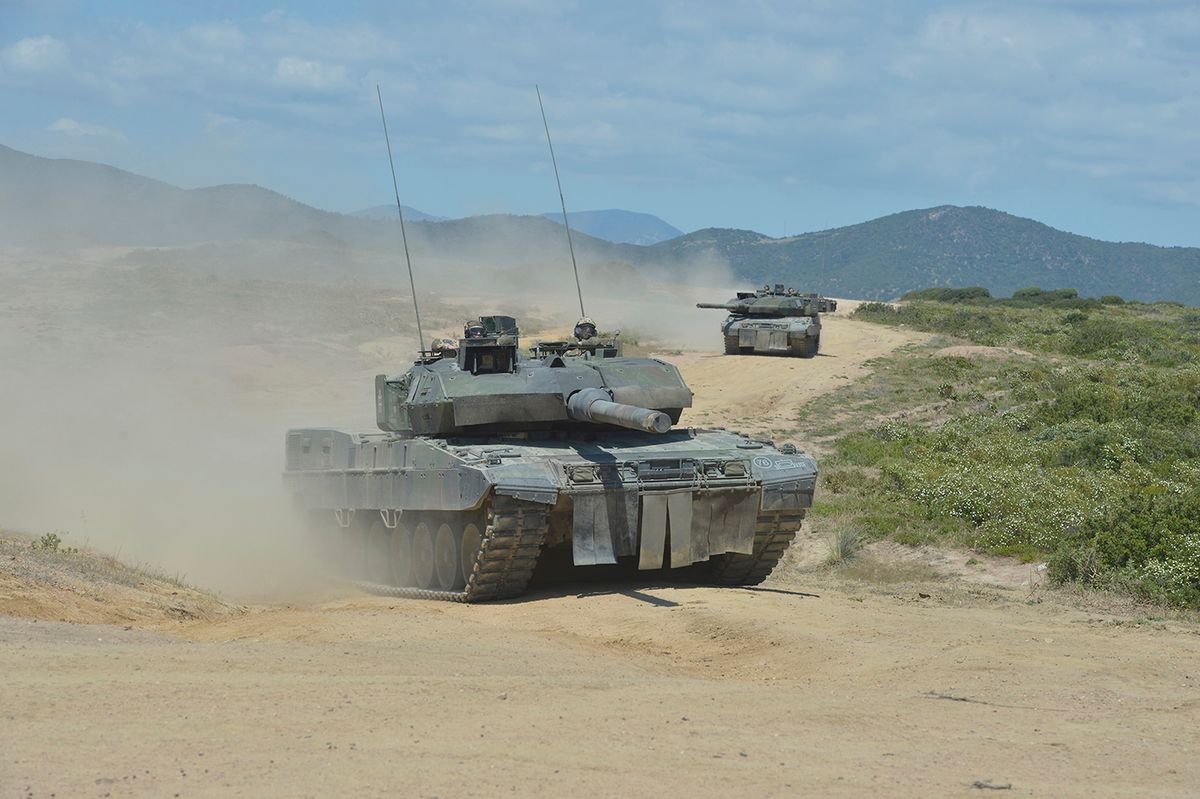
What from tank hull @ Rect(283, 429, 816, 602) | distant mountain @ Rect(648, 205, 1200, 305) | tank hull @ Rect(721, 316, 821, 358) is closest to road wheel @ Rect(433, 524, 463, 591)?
tank hull @ Rect(283, 429, 816, 602)

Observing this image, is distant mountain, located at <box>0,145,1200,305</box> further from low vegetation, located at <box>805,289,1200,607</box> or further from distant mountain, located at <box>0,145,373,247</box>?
low vegetation, located at <box>805,289,1200,607</box>

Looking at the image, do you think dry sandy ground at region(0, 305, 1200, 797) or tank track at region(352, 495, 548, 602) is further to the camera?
tank track at region(352, 495, 548, 602)

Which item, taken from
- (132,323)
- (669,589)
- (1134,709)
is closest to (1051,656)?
(1134,709)

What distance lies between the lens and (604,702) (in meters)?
9.34

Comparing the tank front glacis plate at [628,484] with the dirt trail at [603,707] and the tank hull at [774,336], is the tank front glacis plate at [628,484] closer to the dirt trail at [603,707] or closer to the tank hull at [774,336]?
the dirt trail at [603,707]

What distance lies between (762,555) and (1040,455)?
29.4 ft

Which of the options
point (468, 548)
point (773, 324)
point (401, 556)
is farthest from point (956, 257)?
point (468, 548)

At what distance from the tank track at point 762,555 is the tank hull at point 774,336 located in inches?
922

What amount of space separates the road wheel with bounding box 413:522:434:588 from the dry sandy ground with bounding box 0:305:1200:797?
1.83m

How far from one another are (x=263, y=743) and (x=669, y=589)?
7.98 meters

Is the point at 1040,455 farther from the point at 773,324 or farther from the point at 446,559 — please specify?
the point at 773,324

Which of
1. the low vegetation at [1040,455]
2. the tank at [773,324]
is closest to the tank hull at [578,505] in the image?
the low vegetation at [1040,455]

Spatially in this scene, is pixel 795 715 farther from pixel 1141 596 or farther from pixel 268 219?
pixel 268 219

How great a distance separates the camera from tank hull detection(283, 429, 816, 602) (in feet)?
48.2
